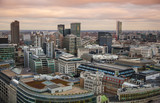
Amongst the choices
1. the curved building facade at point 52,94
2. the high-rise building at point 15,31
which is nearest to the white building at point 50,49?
the curved building facade at point 52,94

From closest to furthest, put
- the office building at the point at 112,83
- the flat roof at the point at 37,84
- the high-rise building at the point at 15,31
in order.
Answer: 1. the flat roof at the point at 37,84
2. the office building at the point at 112,83
3. the high-rise building at the point at 15,31

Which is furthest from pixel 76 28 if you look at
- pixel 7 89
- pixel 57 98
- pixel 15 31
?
pixel 57 98

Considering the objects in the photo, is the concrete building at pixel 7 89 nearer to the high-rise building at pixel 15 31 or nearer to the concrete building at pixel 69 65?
the concrete building at pixel 69 65

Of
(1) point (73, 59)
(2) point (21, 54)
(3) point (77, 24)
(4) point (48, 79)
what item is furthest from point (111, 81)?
(3) point (77, 24)

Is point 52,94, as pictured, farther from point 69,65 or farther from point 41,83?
point 69,65

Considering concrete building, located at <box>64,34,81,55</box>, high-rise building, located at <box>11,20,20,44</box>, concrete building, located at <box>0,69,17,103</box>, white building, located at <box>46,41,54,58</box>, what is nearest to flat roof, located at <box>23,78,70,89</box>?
concrete building, located at <box>0,69,17,103</box>

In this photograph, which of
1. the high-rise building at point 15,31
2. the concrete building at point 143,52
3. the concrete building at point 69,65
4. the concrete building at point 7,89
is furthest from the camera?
the high-rise building at point 15,31

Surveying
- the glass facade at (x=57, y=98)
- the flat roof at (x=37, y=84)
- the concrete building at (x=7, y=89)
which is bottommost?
the concrete building at (x=7, y=89)

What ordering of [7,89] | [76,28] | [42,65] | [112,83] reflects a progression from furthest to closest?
[76,28] < [42,65] < [112,83] < [7,89]

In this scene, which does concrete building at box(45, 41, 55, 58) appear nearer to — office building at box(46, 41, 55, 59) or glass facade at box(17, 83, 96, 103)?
office building at box(46, 41, 55, 59)

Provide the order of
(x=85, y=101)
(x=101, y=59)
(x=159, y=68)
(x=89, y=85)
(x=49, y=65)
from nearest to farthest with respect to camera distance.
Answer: (x=85, y=101) → (x=89, y=85) → (x=159, y=68) → (x=49, y=65) → (x=101, y=59)

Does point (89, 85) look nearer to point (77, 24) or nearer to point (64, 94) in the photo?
point (64, 94)
